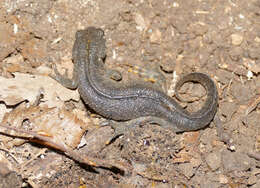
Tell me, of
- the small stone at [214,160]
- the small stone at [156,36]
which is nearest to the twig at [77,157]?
the small stone at [214,160]

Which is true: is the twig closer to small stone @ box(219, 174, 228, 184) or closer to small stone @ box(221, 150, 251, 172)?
small stone @ box(219, 174, 228, 184)

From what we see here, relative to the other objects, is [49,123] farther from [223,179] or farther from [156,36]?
[223,179]

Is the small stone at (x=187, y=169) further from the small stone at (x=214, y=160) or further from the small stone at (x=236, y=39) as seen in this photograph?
the small stone at (x=236, y=39)

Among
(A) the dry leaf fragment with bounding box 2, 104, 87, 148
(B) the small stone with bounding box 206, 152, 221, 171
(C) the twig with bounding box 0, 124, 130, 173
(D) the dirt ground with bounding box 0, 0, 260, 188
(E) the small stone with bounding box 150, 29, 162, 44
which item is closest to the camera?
(C) the twig with bounding box 0, 124, 130, 173

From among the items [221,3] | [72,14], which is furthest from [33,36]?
[221,3]

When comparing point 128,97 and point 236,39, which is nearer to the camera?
point 128,97

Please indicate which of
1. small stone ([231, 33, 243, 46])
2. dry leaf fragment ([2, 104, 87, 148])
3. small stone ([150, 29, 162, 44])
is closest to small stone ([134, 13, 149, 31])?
small stone ([150, 29, 162, 44])

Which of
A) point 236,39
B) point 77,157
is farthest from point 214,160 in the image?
point 77,157
